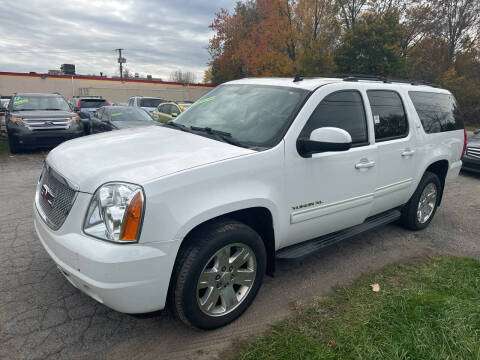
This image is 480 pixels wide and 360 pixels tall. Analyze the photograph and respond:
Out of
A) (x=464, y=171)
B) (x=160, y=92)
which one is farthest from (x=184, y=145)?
(x=160, y=92)

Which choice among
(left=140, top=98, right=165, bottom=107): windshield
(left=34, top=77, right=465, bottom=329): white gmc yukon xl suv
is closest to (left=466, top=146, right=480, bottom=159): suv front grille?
(left=34, top=77, right=465, bottom=329): white gmc yukon xl suv

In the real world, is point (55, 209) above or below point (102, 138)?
below

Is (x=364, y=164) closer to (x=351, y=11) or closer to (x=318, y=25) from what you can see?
(x=318, y=25)

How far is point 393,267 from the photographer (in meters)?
3.74

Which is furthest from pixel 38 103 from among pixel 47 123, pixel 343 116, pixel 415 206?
pixel 415 206

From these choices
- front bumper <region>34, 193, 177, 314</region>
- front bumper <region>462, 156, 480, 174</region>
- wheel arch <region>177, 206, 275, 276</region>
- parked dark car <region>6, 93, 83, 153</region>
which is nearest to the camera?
front bumper <region>34, 193, 177, 314</region>

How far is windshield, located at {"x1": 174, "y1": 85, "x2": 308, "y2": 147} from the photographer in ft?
9.62

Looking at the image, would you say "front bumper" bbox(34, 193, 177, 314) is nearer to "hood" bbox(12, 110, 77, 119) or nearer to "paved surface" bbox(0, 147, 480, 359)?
"paved surface" bbox(0, 147, 480, 359)

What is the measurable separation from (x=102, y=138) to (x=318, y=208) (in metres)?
2.08

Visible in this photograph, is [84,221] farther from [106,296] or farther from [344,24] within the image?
[344,24]

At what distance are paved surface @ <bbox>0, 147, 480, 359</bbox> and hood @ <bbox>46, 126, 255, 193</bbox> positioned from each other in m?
0.98

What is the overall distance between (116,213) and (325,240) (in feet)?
6.73

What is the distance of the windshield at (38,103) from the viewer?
10055 mm

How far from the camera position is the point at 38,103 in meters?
10.3
